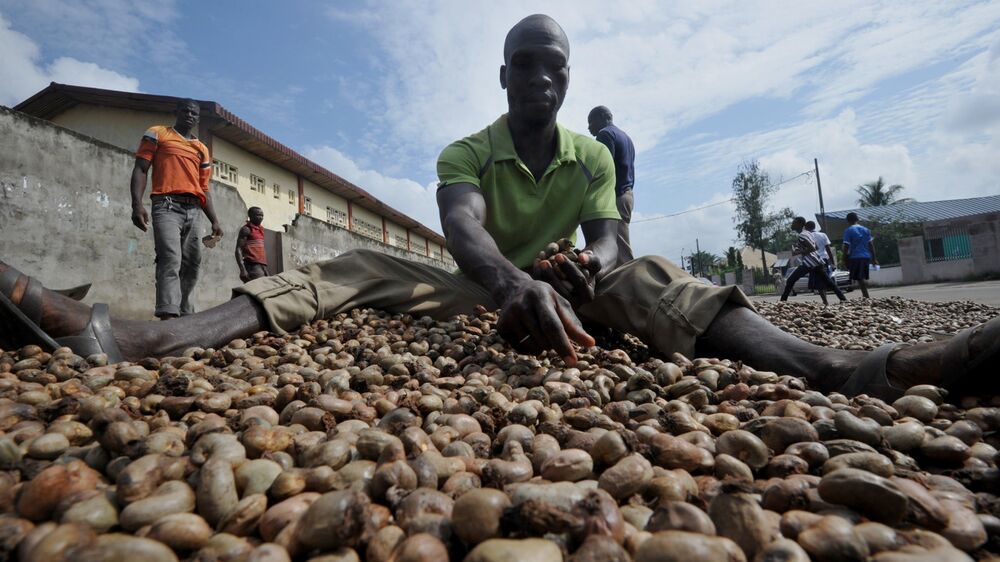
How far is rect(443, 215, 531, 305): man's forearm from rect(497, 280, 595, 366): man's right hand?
0.50ft

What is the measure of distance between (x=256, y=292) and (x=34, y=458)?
4.27 ft

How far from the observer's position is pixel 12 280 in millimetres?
1783

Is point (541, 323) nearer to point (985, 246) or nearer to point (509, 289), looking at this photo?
point (509, 289)

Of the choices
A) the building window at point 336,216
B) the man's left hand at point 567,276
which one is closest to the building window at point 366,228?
the building window at point 336,216

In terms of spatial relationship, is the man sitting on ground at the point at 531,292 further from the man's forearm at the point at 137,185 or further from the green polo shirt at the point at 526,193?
the man's forearm at the point at 137,185

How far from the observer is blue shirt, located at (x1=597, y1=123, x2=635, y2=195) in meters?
4.82

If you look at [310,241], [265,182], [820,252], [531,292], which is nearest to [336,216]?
[265,182]

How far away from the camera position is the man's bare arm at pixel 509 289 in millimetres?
1639

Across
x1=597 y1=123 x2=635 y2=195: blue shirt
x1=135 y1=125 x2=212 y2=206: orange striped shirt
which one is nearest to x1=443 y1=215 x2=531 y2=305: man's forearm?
x1=597 y1=123 x2=635 y2=195: blue shirt

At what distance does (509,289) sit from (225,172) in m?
12.0

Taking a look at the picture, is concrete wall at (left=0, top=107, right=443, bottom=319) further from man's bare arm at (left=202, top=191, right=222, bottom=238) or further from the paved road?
the paved road

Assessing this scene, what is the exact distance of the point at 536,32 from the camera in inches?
103

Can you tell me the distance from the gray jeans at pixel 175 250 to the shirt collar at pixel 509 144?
2642 mm

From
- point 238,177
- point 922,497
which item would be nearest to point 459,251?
point 922,497
